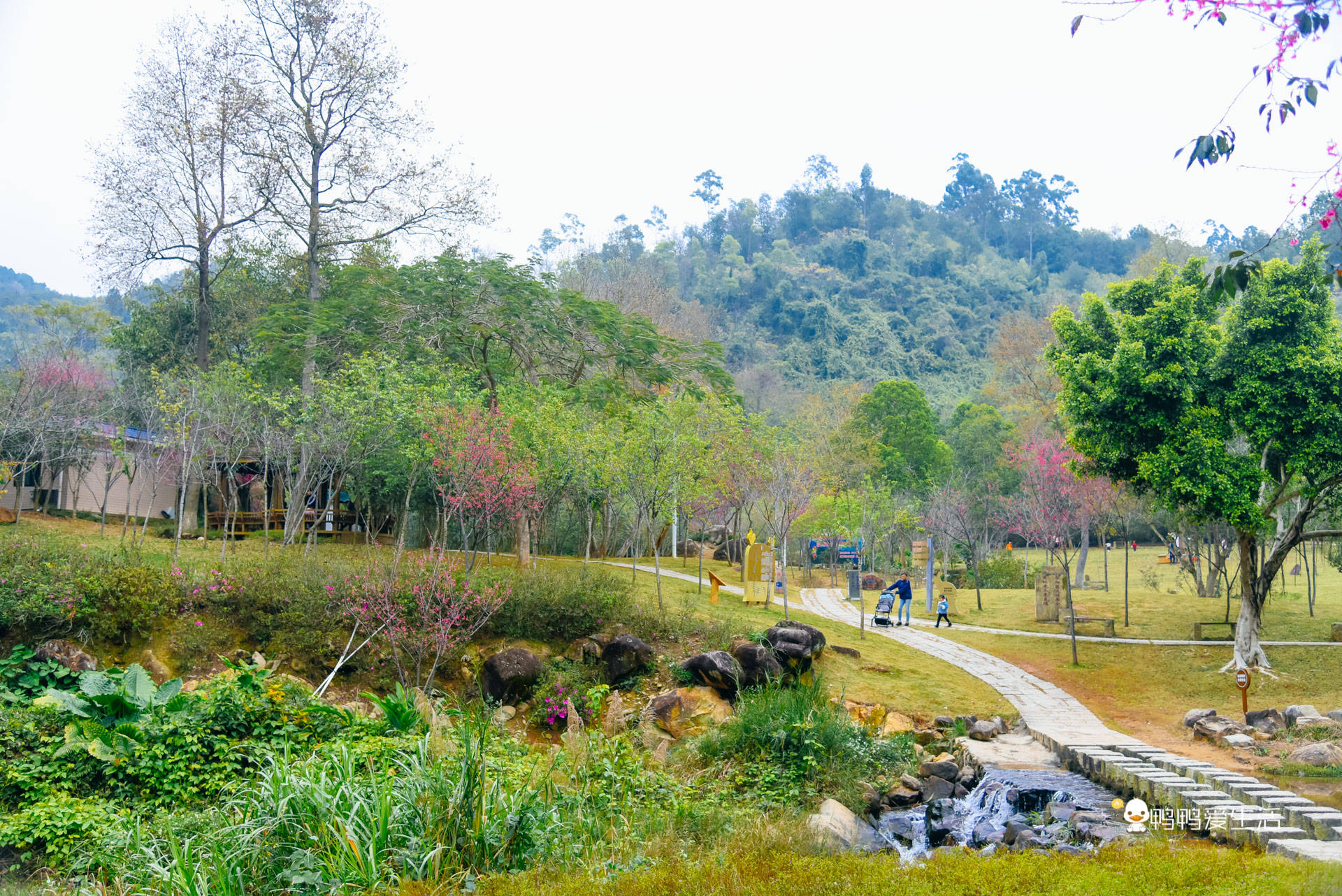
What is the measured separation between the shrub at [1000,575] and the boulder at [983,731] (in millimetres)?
17827

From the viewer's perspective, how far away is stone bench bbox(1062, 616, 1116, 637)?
16.8 m

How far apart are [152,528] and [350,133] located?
12.0 m

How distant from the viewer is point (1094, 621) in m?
17.6

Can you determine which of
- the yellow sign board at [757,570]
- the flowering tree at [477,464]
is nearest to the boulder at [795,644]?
the flowering tree at [477,464]

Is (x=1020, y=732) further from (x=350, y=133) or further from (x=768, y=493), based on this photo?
(x=350, y=133)

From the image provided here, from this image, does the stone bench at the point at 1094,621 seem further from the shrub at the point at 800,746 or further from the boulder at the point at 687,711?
the shrub at the point at 800,746

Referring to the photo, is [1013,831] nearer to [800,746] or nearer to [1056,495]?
[800,746]

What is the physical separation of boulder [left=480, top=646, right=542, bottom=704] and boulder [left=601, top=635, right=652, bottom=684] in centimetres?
100

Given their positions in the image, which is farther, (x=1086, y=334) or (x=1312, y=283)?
(x=1086, y=334)

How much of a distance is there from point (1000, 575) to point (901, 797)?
21877 millimetres

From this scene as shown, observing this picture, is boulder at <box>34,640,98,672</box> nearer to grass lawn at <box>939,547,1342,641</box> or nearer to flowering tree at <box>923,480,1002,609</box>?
grass lawn at <box>939,547,1342,641</box>

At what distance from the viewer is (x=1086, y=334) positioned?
15.4 m

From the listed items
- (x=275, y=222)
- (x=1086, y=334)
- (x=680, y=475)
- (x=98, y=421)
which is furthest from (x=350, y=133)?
(x=1086, y=334)

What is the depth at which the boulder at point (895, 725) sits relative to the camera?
31.0 feet
